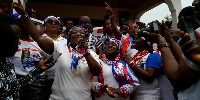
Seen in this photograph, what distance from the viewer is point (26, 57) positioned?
110 inches

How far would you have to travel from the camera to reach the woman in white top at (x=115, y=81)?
2732mm

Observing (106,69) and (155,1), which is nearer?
(106,69)

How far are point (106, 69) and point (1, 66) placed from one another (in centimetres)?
A: 161

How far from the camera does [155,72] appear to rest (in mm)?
2965

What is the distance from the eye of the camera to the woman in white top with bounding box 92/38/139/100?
2732 mm

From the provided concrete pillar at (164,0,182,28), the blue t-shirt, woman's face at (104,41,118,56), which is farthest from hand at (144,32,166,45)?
concrete pillar at (164,0,182,28)

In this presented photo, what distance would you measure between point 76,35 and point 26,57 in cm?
Result: 71

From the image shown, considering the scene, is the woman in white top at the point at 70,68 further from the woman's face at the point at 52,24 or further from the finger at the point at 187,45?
the finger at the point at 187,45

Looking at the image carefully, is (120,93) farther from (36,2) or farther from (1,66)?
(36,2)

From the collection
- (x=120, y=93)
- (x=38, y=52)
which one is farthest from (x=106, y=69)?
(x=38, y=52)

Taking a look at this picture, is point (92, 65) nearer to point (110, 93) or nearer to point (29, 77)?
point (110, 93)

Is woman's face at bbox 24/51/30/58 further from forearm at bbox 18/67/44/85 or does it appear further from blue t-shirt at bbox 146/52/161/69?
blue t-shirt at bbox 146/52/161/69

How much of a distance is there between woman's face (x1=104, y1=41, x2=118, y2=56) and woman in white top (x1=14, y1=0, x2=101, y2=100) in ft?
1.64

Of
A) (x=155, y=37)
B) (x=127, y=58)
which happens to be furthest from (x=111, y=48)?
(x=155, y=37)
